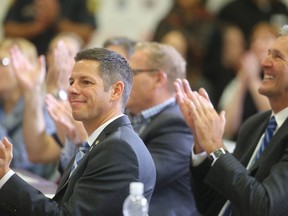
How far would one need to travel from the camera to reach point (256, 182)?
328 cm

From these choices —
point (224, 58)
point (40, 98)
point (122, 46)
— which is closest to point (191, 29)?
point (224, 58)

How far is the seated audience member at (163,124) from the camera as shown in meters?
3.95

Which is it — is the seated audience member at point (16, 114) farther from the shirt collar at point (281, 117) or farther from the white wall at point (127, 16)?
the white wall at point (127, 16)

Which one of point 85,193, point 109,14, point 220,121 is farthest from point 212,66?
point 85,193

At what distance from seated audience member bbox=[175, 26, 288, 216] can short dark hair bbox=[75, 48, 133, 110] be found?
0.39 meters

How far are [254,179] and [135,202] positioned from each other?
2.14ft

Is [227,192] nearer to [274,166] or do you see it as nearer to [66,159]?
[274,166]

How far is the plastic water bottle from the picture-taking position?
9.07ft

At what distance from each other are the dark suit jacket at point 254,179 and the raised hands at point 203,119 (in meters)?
0.11

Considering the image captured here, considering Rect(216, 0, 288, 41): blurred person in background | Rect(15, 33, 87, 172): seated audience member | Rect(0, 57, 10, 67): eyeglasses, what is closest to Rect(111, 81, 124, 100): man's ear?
Rect(15, 33, 87, 172): seated audience member

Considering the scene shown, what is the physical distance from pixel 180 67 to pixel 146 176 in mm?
1419

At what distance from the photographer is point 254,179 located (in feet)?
10.8

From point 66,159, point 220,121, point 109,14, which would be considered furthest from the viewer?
point 109,14

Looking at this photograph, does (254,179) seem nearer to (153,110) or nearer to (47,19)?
(153,110)
